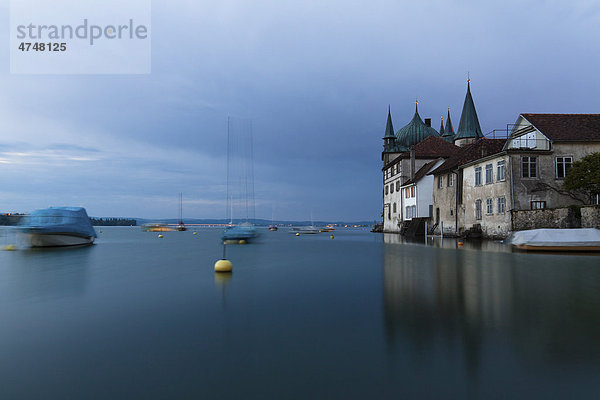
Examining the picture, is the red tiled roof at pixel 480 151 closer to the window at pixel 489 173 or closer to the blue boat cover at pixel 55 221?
the window at pixel 489 173

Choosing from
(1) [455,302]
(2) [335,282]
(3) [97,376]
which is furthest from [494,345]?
(2) [335,282]

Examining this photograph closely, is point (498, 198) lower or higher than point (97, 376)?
higher

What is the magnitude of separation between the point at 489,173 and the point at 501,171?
1816mm

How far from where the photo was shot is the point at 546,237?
22484 millimetres

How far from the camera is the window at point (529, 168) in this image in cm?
3114

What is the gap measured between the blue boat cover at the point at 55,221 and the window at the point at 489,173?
122 ft

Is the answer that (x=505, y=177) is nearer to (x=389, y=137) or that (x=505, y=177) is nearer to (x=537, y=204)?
(x=537, y=204)

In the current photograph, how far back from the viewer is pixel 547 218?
91.8 feet

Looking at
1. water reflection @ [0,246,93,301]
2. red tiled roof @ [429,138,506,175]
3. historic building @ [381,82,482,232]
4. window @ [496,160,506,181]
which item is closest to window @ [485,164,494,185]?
window @ [496,160,506,181]

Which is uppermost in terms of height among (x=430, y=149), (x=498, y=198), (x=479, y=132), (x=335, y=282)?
(x=479, y=132)

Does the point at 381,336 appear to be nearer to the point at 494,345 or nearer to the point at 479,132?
the point at 494,345

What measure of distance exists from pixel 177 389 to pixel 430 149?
56.1 m

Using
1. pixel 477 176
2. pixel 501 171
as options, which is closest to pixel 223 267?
pixel 501 171

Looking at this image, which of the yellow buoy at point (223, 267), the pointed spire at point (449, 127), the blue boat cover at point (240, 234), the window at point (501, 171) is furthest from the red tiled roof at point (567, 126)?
the pointed spire at point (449, 127)
